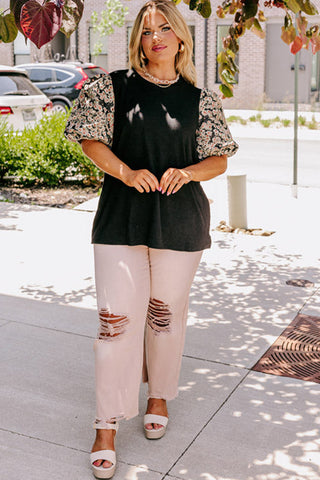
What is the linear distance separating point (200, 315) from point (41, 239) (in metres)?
2.90

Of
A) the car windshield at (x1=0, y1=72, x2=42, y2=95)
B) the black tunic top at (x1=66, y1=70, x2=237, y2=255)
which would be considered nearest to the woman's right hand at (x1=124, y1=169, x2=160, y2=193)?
the black tunic top at (x1=66, y1=70, x2=237, y2=255)

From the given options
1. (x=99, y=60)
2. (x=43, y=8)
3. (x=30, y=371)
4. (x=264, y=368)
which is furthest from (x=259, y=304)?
(x=99, y=60)

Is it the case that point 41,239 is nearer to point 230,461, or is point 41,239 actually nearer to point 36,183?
point 36,183

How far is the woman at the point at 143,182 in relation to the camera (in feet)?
10.7

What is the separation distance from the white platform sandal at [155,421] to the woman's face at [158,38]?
174 centimetres

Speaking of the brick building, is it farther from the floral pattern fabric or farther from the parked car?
the floral pattern fabric

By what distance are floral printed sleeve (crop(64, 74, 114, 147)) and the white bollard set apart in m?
5.21

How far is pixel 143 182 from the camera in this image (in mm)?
3146

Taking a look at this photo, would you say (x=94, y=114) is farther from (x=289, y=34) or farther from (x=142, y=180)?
(x=289, y=34)

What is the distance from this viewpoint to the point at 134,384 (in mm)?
3439

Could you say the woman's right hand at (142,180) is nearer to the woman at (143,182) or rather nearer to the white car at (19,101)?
the woman at (143,182)

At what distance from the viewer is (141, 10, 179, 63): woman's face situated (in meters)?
3.27

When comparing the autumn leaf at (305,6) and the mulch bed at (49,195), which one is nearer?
the autumn leaf at (305,6)

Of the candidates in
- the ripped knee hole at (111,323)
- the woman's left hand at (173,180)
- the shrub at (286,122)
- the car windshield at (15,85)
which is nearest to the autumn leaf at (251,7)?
the woman's left hand at (173,180)
